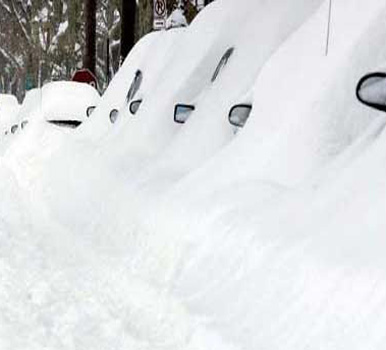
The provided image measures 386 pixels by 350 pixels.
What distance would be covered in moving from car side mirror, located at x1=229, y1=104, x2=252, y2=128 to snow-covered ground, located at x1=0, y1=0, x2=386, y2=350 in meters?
0.06

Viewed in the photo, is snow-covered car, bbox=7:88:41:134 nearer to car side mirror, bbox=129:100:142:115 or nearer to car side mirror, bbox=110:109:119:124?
car side mirror, bbox=110:109:119:124

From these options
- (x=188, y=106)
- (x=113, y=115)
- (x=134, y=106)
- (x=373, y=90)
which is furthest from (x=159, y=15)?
(x=373, y=90)

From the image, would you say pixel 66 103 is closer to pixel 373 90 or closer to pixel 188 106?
pixel 188 106

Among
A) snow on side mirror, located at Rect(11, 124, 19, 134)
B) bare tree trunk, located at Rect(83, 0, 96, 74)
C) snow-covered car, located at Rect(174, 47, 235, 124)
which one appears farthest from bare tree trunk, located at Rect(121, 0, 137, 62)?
snow-covered car, located at Rect(174, 47, 235, 124)

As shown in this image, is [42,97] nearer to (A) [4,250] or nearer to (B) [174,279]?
(A) [4,250]

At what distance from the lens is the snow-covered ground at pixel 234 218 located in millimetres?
3680

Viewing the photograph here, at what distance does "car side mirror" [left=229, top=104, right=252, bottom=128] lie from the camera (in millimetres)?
5945

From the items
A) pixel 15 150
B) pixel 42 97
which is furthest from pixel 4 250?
pixel 42 97

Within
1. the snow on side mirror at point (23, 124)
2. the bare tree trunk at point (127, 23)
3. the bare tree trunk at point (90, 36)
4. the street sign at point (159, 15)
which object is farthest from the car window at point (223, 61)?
the bare tree trunk at point (90, 36)

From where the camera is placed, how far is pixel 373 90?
3.92m

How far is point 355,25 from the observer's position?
520 cm

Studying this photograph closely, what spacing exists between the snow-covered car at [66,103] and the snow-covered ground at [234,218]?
7.34m

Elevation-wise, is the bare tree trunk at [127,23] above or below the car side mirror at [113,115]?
above

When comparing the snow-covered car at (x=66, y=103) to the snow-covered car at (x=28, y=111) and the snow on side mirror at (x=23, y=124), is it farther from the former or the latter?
the snow on side mirror at (x=23, y=124)
